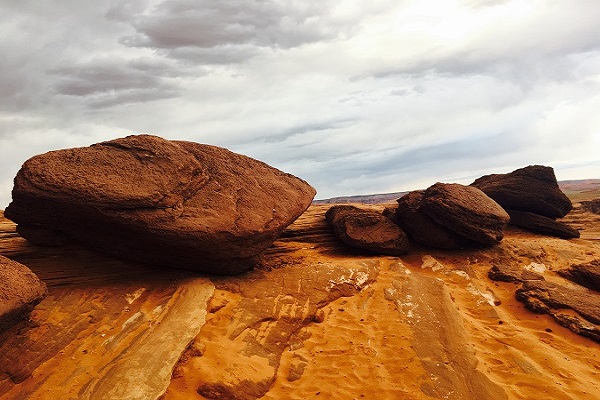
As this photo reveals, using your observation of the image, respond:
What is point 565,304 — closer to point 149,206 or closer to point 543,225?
point 543,225

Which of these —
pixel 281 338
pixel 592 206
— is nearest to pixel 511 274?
pixel 281 338

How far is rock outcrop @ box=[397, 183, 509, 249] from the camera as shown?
469 inches

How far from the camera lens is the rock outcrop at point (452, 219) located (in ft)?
39.1

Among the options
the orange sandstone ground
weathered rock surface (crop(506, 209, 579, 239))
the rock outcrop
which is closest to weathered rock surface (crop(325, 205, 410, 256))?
the rock outcrop

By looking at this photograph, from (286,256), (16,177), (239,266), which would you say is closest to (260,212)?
(239,266)

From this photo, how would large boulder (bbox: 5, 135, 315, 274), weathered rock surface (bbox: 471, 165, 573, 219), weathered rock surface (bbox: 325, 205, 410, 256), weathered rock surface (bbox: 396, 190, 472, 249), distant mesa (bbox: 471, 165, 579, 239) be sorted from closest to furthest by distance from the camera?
large boulder (bbox: 5, 135, 315, 274) < weathered rock surface (bbox: 325, 205, 410, 256) < weathered rock surface (bbox: 396, 190, 472, 249) < distant mesa (bbox: 471, 165, 579, 239) < weathered rock surface (bbox: 471, 165, 573, 219)

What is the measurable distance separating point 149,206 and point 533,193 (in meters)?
14.7

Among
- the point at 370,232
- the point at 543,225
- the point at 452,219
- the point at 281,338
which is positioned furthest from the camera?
the point at 543,225

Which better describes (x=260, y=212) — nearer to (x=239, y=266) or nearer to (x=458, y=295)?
(x=239, y=266)

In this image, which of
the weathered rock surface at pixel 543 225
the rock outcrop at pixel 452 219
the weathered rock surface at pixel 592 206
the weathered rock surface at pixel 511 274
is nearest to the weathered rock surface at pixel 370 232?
the rock outcrop at pixel 452 219

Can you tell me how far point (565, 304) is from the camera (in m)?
8.30

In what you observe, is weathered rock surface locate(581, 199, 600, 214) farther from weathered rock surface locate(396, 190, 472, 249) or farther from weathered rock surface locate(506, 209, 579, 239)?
weathered rock surface locate(396, 190, 472, 249)

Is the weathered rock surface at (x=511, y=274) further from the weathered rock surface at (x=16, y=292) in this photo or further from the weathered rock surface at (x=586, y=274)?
the weathered rock surface at (x=16, y=292)

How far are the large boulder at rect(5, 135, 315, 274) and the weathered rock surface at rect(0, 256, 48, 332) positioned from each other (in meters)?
1.53
